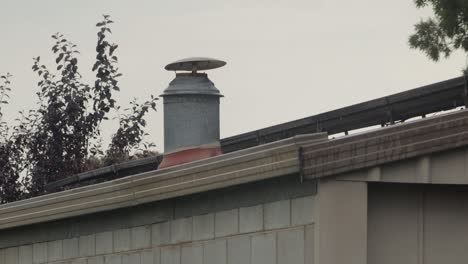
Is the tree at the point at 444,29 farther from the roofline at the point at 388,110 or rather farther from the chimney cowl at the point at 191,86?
the chimney cowl at the point at 191,86

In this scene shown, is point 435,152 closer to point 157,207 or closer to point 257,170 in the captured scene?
point 257,170

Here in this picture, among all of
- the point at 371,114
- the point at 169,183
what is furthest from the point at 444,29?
the point at 169,183

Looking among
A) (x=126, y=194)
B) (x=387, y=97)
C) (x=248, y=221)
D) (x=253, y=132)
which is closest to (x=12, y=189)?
(x=253, y=132)

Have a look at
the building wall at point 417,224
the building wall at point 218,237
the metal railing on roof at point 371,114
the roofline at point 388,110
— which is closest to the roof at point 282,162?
the building wall at point 218,237

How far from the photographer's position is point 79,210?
1443 centimetres

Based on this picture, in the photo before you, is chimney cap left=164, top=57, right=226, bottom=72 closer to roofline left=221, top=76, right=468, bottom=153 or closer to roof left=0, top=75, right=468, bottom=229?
roof left=0, top=75, right=468, bottom=229

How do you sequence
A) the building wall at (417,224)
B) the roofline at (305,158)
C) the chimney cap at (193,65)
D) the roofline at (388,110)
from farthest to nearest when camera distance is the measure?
1. the roofline at (388,110)
2. the chimney cap at (193,65)
3. the building wall at (417,224)
4. the roofline at (305,158)

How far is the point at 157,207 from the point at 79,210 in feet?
4.35

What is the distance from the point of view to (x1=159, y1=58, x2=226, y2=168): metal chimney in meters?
15.2

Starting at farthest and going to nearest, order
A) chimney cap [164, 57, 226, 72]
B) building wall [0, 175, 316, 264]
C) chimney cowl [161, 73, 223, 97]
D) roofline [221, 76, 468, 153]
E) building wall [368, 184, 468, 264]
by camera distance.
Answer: roofline [221, 76, 468, 153] < chimney cap [164, 57, 226, 72] < chimney cowl [161, 73, 223, 97] < building wall [0, 175, 316, 264] < building wall [368, 184, 468, 264]

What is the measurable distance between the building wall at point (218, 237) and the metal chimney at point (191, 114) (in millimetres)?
1222

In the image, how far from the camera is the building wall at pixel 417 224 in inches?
428

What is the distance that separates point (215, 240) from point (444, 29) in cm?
1933

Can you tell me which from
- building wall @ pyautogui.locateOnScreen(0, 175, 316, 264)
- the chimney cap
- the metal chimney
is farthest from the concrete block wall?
the chimney cap
